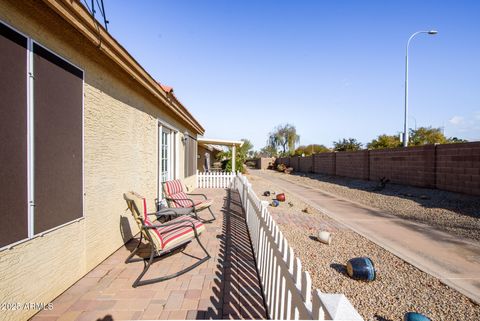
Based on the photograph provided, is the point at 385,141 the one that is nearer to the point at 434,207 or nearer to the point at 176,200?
the point at 434,207

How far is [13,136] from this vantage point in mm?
2025

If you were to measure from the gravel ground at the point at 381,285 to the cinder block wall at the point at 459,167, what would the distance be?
6057 millimetres

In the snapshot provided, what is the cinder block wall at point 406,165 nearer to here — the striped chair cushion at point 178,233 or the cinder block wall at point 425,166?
the cinder block wall at point 425,166

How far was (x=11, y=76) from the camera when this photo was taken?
6.59 ft

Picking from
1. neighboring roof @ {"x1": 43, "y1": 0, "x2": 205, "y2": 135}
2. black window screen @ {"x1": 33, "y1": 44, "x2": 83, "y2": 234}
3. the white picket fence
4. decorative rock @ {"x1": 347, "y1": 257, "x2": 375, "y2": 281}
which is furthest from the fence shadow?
the white picket fence

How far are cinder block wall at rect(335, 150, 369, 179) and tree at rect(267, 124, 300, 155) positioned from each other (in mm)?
42766

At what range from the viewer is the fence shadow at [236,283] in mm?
2401

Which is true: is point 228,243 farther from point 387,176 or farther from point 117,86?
point 387,176

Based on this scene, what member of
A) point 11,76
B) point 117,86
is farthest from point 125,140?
point 11,76

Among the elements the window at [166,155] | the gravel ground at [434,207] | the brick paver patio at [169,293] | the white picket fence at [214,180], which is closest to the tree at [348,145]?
the gravel ground at [434,207]

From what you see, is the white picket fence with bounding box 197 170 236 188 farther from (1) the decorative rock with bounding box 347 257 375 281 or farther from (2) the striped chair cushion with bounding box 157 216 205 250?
(1) the decorative rock with bounding box 347 257 375 281

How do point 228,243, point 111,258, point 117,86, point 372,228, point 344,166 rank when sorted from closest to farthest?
point 111,258, point 117,86, point 228,243, point 372,228, point 344,166

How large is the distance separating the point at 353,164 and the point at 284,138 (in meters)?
49.2

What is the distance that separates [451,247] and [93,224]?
5773 mm
